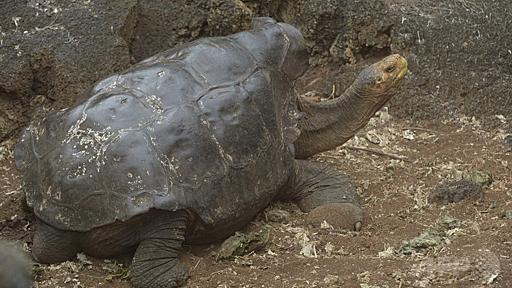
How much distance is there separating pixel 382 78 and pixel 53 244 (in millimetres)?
2364

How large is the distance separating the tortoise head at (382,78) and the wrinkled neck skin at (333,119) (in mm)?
49

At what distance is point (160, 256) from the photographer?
4965mm

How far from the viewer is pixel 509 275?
176 inches

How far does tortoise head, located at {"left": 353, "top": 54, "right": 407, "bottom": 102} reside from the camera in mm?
6023

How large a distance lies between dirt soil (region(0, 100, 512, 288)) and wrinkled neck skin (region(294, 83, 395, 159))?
1.21 ft

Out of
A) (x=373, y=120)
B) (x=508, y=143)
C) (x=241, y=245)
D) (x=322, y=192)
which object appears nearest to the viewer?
(x=241, y=245)

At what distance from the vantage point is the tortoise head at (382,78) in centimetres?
602

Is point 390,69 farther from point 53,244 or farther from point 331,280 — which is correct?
point 53,244

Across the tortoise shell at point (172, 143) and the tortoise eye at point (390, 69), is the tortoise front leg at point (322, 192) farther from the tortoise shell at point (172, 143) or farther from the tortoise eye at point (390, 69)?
the tortoise eye at point (390, 69)

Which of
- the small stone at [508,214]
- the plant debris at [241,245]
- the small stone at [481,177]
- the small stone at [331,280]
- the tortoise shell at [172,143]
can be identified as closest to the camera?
the small stone at [331,280]

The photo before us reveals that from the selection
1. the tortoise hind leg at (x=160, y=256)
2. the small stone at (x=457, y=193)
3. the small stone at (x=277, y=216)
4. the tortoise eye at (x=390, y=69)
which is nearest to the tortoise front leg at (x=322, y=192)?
the small stone at (x=277, y=216)

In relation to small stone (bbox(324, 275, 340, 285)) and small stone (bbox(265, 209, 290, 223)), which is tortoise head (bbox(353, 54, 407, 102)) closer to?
small stone (bbox(265, 209, 290, 223))

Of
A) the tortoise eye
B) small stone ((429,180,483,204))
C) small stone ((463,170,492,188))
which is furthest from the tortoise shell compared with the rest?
small stone ((463,170,492,188))

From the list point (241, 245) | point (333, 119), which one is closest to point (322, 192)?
point (333, 119)
